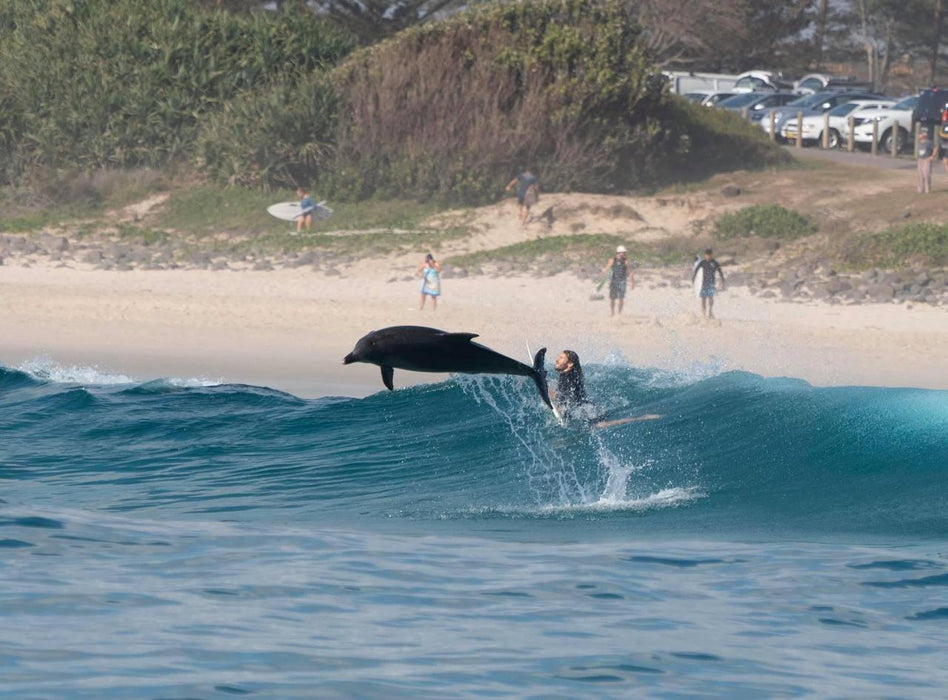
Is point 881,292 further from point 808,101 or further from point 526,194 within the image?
point 808,101

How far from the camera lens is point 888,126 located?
39.7 metres

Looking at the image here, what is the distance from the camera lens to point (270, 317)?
2305 cm

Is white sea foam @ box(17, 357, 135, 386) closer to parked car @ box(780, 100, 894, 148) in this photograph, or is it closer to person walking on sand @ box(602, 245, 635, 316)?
person walking on sand @ box(602, 245, 635, 316)

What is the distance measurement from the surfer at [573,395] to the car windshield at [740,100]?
31830 millimetres

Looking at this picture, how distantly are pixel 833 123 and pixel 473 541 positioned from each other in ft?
106

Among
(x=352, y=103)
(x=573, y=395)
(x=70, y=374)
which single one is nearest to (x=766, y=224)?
(x=352, y=103)

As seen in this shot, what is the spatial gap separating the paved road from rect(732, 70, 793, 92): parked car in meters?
10.7

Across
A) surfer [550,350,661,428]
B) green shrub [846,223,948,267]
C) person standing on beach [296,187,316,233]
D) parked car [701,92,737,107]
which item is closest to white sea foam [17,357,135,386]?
surfer [550,350,661,428]

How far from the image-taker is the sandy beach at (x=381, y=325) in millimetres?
19297

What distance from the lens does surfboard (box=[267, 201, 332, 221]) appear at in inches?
1235

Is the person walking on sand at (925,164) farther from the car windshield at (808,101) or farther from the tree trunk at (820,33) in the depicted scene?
the tree trunk at (820,33)

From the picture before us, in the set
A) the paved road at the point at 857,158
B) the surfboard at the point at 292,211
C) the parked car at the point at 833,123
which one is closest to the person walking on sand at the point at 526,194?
the surfboard at the point at 292,211

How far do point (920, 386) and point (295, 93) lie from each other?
1912 centimetres

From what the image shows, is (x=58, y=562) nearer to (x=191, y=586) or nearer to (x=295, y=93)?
(x=191, y=586)
